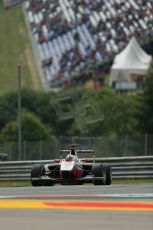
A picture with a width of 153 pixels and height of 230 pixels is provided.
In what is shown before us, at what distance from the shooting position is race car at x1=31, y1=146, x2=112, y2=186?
17359 mm

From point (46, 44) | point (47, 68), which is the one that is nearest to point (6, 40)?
point (46, 44)

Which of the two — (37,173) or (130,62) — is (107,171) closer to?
(37,173)

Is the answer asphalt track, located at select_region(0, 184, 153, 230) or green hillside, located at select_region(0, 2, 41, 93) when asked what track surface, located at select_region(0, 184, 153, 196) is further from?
green hillside, located at select_region(0, 2, 41, 93)

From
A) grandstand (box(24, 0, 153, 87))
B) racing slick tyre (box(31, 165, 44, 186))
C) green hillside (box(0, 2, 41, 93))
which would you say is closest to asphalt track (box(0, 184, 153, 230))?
racing slick tyre (box(31, 165, 44, 186))

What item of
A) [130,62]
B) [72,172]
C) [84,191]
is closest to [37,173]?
[72,172]

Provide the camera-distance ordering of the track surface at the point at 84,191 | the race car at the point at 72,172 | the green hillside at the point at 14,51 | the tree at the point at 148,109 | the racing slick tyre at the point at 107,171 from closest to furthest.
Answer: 1. the track surface at the point at 84,191
2. the race car at the point at 72,172
3. the racing slick tyre at the point at 107,171
4. the tree at the point at 148,109
5. the green hillside at the point at 14,51

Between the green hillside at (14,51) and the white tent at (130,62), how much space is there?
17.1 meters

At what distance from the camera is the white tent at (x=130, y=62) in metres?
93.9

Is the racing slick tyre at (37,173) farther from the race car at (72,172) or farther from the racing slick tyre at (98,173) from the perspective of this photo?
the racing slick tyre at (98,173)

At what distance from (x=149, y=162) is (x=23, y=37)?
102 m

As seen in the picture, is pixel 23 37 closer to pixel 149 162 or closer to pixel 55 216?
pixel 149 162

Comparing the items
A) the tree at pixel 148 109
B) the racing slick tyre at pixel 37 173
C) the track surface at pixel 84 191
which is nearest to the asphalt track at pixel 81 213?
the track surface at pixel 84 191

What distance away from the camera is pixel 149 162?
22.0 meters

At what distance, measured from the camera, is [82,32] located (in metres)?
119
